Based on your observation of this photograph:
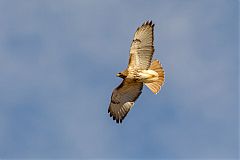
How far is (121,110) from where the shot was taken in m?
28.1

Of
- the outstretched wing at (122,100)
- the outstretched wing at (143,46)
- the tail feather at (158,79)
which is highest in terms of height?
the outstretched wing at (143,46)

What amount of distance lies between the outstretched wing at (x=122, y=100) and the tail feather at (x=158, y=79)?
60 centimetres

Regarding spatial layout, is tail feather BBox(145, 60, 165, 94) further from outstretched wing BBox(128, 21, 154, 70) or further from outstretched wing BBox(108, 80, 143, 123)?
outstretched wing BBox(108, 80, 143, 123)

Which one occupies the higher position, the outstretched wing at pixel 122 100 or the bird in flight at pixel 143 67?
the bird in flight at pixel 143 67

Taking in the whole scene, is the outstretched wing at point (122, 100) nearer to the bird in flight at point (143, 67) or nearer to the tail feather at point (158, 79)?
the bird in flight at point (143, 67)

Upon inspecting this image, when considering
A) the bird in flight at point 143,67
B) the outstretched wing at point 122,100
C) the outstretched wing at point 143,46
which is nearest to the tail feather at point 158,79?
the bird in flight at point 143,67

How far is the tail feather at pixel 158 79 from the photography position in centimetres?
2684

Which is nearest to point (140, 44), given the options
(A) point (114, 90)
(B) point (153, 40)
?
(B) point (153, 40)

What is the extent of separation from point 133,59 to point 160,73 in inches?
42.5

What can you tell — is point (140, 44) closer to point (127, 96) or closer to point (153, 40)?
point (153, 40)

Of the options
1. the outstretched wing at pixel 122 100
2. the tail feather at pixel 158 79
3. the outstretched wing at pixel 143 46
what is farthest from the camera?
the outstretched wing at pixel 122 100

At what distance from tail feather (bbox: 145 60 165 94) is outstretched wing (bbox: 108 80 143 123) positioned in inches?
23.6

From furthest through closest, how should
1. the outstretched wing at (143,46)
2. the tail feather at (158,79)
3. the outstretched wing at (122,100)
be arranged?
the outstretched wing at (122,100), the tail feather at (158,79), the outstretched wing at (143,46)

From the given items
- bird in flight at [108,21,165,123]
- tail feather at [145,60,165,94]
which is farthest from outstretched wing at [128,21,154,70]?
tail feather at [145,60,165,94]
